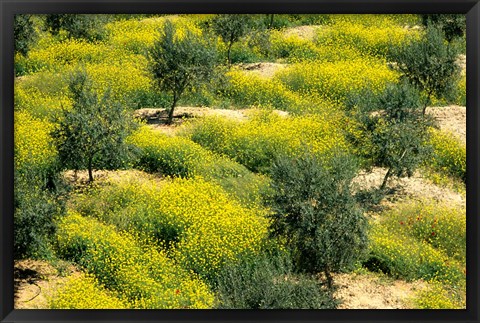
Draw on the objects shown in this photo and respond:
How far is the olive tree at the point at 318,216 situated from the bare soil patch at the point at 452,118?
15.7 ft

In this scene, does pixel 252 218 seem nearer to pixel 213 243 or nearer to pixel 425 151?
pixel 213 243

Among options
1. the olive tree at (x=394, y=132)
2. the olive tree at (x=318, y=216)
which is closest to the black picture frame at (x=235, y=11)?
the olive tree at (x=318, y=216)

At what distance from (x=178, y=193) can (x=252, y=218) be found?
5.33ft

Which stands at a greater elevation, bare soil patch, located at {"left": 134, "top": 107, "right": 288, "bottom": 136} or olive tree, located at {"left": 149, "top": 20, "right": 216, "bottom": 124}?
olive tree, located at {"left": 149, "top": 20, "right": 216, "bottom": 124}

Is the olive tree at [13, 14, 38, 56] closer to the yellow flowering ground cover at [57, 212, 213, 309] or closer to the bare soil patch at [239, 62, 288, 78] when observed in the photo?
the bare soil patch at [239, 62, 288, 78]

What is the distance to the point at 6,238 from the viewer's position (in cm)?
967

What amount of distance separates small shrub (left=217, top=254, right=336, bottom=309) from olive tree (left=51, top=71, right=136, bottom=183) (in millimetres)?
3836

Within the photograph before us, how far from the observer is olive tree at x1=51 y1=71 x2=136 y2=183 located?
1298cm

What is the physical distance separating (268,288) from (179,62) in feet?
23.9

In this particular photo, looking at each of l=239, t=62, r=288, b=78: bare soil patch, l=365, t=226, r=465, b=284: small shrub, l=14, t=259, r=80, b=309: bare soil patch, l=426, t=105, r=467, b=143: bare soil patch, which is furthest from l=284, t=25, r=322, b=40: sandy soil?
l=14, t=259, r=80, b=309: bare soil patch

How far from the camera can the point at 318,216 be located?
10633 mm

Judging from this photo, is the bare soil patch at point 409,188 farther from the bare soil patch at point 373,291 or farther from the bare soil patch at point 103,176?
the bare soil patch at point 103,176

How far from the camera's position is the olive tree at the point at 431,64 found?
50.1ft

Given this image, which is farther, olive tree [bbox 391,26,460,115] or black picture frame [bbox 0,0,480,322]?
olive tree [bbox 391,26,460,115]
